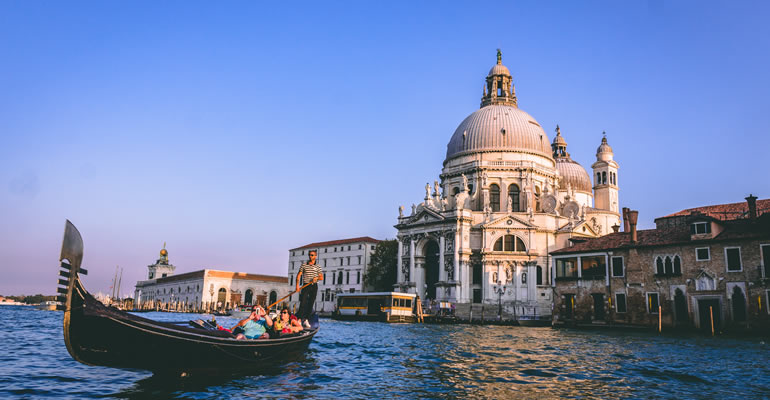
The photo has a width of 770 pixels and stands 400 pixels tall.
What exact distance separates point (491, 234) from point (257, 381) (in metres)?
41.7

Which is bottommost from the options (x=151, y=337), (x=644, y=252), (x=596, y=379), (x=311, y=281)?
(x=596, y=379)

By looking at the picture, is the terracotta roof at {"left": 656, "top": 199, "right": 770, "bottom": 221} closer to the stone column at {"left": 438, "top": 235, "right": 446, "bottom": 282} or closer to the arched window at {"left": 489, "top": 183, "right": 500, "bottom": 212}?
the arched window at {"left": 489, "top": 183, "right": 500, "bottom": 212}

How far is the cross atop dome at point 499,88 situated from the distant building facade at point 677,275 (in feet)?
91.0

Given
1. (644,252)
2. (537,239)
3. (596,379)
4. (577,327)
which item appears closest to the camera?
(596,379)

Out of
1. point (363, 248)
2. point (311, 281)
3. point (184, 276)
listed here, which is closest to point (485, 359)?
point (311, 281)

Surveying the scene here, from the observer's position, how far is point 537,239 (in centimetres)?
5056

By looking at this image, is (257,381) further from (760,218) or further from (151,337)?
(760,218)

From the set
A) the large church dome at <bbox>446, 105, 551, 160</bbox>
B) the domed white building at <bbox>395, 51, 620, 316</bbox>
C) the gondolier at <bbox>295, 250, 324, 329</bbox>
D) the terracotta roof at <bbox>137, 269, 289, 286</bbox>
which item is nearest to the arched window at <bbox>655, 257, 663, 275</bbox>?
the domed white building at <bbox>395, 51, 620, 316</bbox>

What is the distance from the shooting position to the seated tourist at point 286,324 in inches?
517

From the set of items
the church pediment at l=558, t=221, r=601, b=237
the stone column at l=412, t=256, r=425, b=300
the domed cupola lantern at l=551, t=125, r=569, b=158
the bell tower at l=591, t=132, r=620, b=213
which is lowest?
the stone column at l=412, t=256, r=425, b=300

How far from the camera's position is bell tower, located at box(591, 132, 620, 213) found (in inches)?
2549

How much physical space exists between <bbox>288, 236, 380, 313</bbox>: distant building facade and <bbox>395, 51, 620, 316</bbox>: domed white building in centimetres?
821

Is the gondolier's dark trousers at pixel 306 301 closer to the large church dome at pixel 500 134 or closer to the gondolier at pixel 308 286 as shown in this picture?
the gondolier at pixel 308 286

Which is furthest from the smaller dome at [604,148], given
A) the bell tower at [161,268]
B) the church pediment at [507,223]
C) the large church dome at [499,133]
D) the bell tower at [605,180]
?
the bell tower at [161,268]
